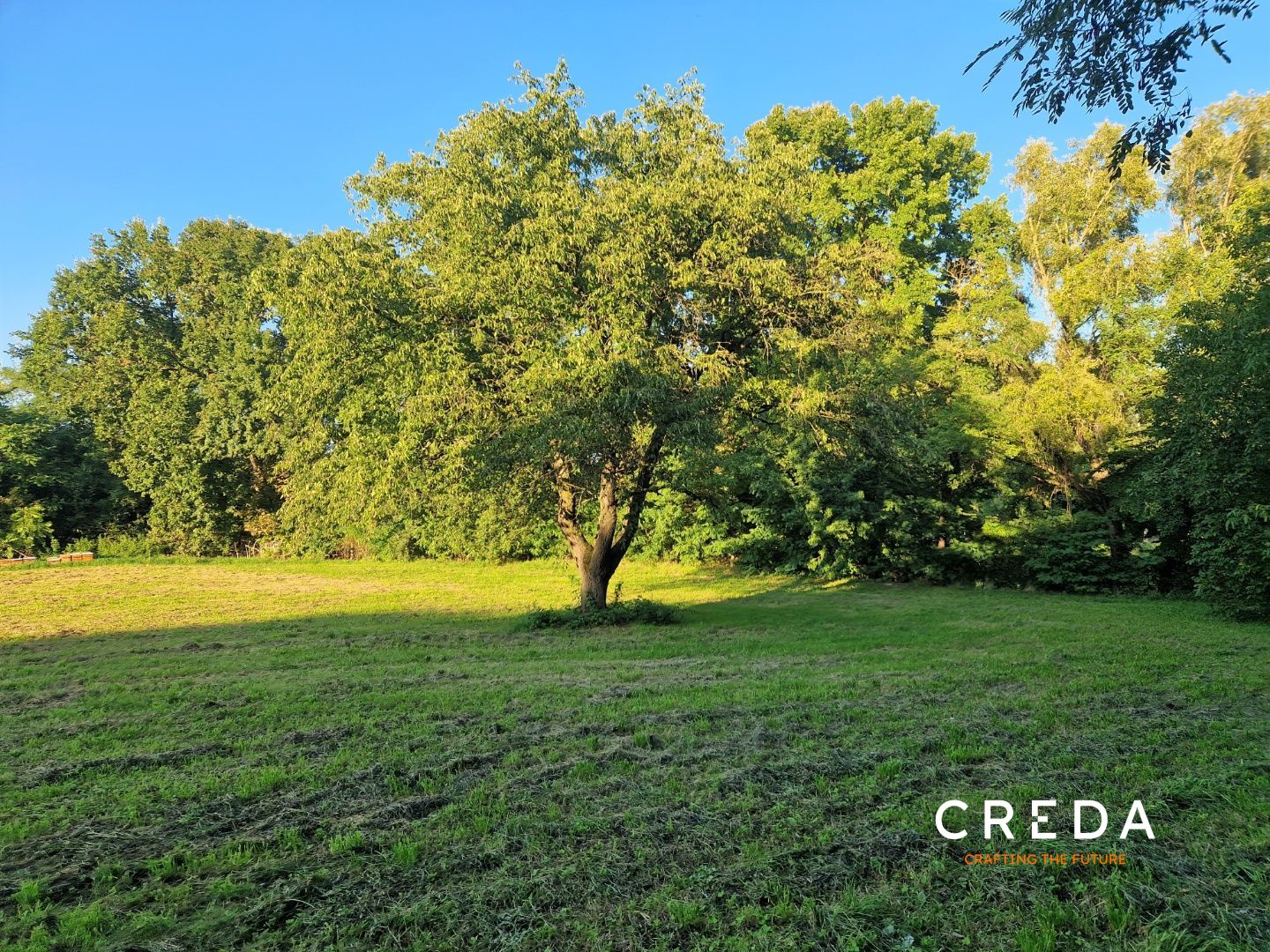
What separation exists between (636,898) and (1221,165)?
79.8 feet

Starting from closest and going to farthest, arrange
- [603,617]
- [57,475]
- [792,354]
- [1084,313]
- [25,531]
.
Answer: [792,354] → [603,617] → [1084,313] → [25,531] → [57,475]

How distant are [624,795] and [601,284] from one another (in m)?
8.45

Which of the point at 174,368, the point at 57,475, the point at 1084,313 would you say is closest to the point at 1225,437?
the point at 1084,313

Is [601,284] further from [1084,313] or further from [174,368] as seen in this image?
[174,368]

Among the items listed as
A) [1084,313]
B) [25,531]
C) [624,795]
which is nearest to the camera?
[624,795]

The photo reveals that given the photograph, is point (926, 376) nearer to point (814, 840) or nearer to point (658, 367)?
point (658, 367)

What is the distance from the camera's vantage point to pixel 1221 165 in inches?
736

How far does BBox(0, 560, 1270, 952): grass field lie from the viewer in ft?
9.59

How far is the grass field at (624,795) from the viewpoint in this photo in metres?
2.92

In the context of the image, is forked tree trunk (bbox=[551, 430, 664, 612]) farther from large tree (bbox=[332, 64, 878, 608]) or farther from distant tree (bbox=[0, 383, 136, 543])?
distant tree (bbox=[0, 383, 136, 543])

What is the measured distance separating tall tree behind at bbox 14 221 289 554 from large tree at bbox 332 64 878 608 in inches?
840

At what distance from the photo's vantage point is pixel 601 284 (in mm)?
11047

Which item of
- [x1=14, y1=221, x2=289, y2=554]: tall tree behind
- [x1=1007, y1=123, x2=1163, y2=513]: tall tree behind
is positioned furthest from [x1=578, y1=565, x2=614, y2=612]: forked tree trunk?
[x1=14, y1=221, x2=289, y2=554]: tall tree behind

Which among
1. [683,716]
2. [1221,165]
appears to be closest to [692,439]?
[683,716]
